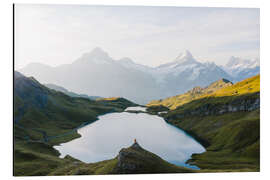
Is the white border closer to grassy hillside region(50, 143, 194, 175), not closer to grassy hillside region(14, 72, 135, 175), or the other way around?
grassy hillside region(50, 143, 194, 175)

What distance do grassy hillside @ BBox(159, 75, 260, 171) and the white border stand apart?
7751 millimetres

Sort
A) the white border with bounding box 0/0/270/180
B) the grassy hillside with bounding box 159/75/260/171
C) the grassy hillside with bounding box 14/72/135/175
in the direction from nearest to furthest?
the white border with bounding box 0/0/270/180 < the grassy hillside with bounding box 14/72/135/175 < the grassy hillside with bounding box 159/75/260/171

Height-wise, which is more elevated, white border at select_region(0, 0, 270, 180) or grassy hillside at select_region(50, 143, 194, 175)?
white border at select_region(0, 0, 270, 180)

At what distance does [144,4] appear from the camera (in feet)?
114

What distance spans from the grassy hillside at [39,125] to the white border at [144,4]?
14627mm

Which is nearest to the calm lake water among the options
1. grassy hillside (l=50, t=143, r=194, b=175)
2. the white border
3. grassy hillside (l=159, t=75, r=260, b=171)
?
grassy hillside (l=159, t=75, r=260, b=171)

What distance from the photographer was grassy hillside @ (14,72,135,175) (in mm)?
51334

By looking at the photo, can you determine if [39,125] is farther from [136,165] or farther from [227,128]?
[227,128]

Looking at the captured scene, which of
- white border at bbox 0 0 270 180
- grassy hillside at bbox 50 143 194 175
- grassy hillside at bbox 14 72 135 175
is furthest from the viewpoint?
grassy hillside at bbox 14 72 135 175

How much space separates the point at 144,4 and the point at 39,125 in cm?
8662

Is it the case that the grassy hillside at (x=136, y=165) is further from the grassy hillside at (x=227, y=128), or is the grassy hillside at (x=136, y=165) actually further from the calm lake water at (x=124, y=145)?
the calm lake water at (x=124, y=145)

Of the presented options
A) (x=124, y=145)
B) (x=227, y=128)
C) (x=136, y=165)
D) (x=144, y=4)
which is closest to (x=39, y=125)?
(x=124, y=145)

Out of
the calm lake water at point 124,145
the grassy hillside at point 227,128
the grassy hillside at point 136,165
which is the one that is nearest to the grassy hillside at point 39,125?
the calm lake water at point 124,145
